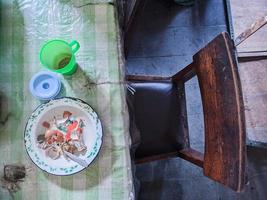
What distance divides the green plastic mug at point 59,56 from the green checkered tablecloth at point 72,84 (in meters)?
0.03

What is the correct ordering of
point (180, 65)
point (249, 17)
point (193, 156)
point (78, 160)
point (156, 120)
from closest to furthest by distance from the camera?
point (78, 160)
point (193, 156)
point (156, 120)
point (249, 17)
point (180, 65)

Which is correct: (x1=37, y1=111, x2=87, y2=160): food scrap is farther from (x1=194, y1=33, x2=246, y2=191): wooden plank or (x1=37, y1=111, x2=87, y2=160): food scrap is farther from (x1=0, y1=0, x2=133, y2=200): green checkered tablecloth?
(x1=194, y1=33, x2=246, y2=191): wooden plank

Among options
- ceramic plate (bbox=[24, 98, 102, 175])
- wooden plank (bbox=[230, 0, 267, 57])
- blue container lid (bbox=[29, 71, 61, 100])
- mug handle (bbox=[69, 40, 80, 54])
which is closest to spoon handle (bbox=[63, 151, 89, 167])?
ceramic plate (bbox=[24, 98, 102, 175])

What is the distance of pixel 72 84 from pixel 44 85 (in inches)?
3.0

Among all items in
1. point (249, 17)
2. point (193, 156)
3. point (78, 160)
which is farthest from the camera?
point (249, 17)

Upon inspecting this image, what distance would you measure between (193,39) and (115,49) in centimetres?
93

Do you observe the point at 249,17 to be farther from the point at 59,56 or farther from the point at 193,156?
the point at 59,56

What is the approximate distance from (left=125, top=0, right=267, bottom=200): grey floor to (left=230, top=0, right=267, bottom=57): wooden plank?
270 millimetres

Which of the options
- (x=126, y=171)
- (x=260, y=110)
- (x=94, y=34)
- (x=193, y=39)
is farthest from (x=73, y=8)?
(x=193, y=39)

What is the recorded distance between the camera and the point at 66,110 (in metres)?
0.95

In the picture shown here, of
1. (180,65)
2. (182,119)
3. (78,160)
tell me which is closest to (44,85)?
(78,160)

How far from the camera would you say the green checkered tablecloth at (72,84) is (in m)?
0.92

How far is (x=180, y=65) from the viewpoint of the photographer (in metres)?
1.79

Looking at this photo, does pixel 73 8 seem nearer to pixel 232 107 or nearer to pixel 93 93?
pixel 93 93
